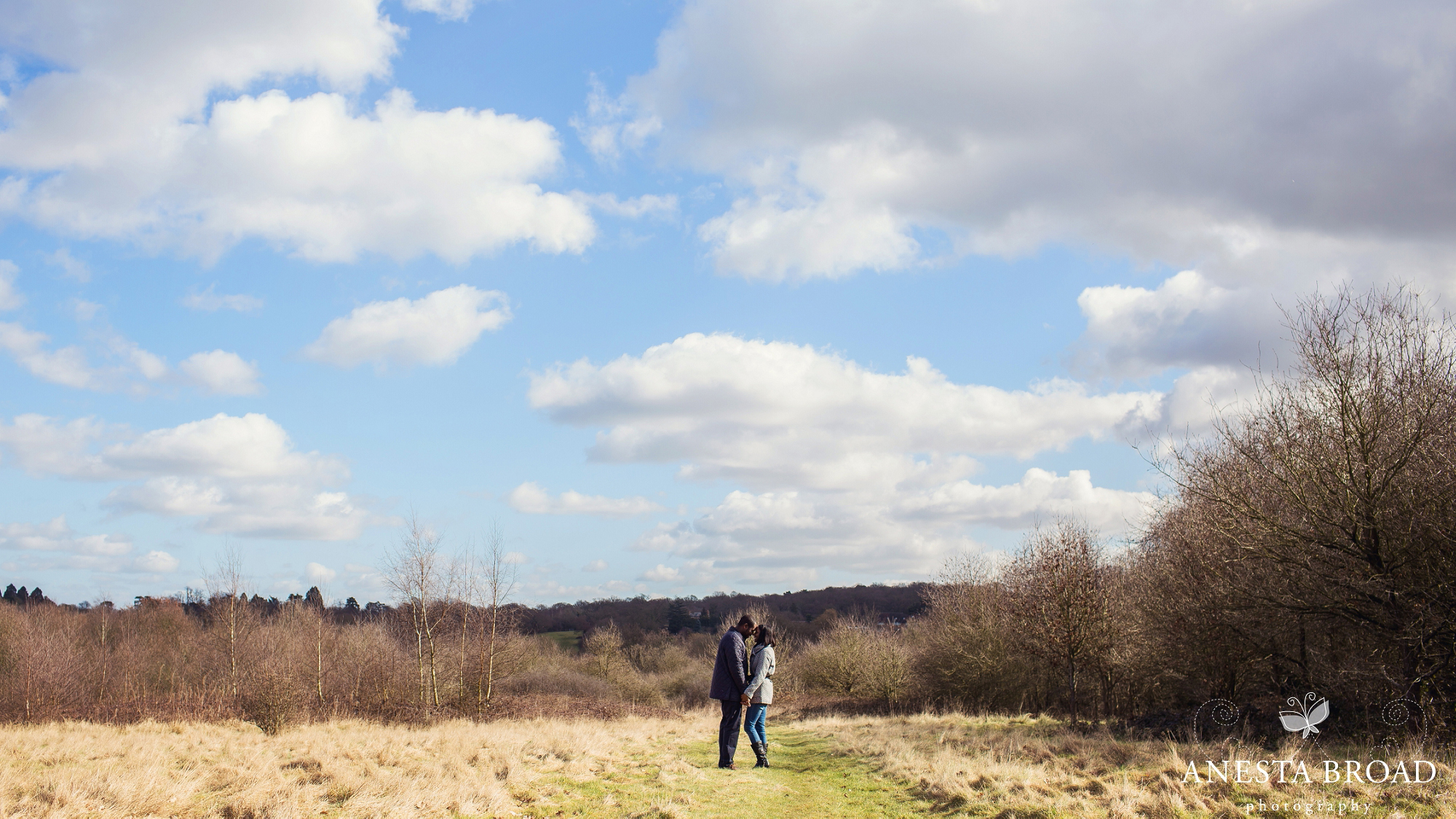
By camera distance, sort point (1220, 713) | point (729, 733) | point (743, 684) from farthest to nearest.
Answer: point (1220, 713) → point (729, 733) → point (743, 684)

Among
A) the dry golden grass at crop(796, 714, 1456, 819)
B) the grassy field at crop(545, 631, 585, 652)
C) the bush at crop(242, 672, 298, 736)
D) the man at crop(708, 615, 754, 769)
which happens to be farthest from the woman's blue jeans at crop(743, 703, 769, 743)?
the grassy field at crop(545, 631, 585, 652)

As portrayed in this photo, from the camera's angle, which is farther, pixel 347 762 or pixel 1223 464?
pixel 1223 464

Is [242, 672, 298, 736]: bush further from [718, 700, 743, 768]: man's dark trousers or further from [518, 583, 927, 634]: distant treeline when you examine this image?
[518, 583, 927, 634]: distant treeline

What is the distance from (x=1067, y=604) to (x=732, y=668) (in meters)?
12.1

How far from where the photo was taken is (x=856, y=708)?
35.0m

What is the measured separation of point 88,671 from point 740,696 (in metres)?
46.1

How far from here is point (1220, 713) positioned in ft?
48.1

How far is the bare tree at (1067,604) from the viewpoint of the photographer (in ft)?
64.1

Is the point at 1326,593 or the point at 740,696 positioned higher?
the point at 1326,593

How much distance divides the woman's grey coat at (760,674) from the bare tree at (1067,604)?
10871mm

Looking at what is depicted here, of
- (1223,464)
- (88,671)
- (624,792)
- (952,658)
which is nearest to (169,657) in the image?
(88,671)

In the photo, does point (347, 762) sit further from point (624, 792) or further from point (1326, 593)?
point (1326, 593)

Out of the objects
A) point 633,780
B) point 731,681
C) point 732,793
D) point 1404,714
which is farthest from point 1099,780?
point 1404,714

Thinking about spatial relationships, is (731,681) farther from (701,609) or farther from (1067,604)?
(701,609)
